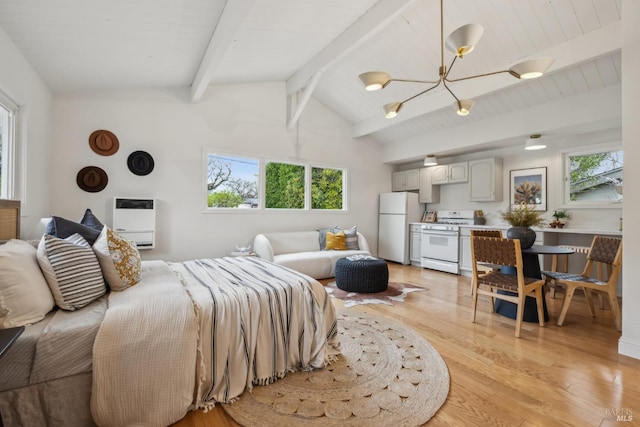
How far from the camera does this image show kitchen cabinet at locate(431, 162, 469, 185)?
17.4 feet

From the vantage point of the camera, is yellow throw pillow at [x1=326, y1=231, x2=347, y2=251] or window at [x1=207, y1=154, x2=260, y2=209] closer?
window at [x1=207, y1=154, x2=260, y2=209]

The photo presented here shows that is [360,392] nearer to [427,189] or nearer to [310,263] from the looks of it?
[310,263]

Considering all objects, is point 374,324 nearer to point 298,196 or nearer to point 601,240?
point 601,240

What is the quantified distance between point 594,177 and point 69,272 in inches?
233

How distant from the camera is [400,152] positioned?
19.6ft

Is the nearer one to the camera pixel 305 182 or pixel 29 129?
pixel 29 129

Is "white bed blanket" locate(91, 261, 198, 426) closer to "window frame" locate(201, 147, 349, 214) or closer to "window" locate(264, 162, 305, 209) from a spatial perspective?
"window frame" locate(201, 147, 349, 214)

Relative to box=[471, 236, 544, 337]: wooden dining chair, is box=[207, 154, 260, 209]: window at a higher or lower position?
higher

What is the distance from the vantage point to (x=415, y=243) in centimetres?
572

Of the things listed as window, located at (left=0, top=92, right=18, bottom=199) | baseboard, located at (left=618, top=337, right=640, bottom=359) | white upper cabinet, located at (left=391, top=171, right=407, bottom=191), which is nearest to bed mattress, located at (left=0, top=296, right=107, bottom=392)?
window, located at (left=0, top=92, right=18, bottom=199)

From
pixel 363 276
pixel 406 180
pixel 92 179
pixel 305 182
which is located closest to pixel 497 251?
pixel 363 276

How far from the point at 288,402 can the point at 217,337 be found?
0.54m

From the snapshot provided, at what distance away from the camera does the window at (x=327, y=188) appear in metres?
5.64

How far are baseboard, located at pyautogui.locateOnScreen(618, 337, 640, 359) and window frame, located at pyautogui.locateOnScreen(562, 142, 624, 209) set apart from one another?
2.52 m
